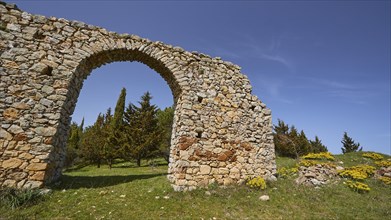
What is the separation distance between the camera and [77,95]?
8.03m

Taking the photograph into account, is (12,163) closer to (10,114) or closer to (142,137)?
(10,114)

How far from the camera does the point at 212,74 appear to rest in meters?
9.01

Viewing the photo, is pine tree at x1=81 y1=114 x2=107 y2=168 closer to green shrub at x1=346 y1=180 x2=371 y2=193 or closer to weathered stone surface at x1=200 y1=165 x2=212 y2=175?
weathered stone surface at x1=200 y1=165 x2=212 y2=175

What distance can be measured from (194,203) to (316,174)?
20.5 ft

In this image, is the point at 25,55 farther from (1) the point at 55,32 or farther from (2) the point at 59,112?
(2) the point at 59,112

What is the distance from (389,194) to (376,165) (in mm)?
4985

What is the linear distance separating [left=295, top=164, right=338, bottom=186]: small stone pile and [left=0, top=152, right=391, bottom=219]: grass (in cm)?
52

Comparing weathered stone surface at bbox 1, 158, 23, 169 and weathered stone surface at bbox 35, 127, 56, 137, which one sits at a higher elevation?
weathered stone surface at bbox 35, 127, 56, 137

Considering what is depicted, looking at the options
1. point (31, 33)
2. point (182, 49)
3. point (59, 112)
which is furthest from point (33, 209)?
point (182, 49)

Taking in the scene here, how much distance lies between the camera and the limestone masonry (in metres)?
6.30

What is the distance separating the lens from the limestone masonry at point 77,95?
630 cm

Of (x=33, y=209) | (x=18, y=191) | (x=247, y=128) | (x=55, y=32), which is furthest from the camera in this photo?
(x=247, y=128)

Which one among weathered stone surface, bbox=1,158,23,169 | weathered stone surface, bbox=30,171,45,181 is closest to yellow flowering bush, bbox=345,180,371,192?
weathered stone surface, bbox=30,171,45,181

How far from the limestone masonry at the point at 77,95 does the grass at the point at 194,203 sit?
2.41 ft
